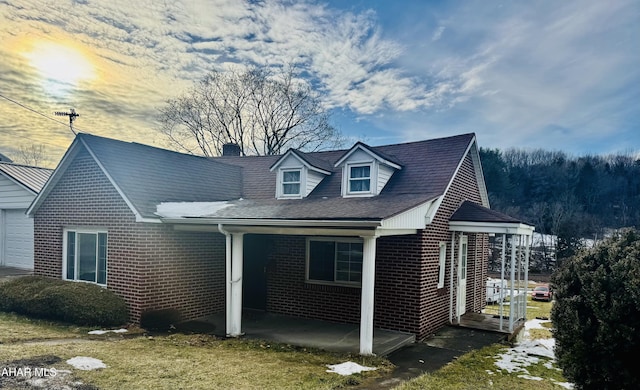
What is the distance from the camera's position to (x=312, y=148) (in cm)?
3419

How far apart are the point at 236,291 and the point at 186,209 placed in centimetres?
264

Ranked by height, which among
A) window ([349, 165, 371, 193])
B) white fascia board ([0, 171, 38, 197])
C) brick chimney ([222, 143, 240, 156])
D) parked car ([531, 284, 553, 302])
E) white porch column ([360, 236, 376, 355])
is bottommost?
parked car ([531, 284, 553, 302])

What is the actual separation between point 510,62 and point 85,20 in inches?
568

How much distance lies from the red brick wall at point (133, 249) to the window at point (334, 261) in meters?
2.70

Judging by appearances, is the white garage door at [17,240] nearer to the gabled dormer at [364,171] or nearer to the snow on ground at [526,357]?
the gabled dormer at [364,171]

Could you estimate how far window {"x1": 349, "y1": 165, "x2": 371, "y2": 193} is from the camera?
1131 centimetres

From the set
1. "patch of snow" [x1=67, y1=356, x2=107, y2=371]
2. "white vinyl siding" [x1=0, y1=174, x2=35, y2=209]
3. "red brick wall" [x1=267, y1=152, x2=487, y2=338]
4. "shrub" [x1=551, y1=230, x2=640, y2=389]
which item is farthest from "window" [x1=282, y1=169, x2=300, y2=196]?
"white vinyl siding" [x1=0, y1=174, x2=35, y2=209]

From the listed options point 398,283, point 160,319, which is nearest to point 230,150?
point 160,319

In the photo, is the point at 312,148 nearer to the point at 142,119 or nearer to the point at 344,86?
the point at 344,86

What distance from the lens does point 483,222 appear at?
35.1 feet

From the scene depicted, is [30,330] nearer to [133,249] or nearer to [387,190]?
[133,249]

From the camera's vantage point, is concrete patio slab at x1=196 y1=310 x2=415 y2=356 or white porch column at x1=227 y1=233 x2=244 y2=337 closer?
concrete patio slab at x1=196 y1=310 x2=415 y2=356

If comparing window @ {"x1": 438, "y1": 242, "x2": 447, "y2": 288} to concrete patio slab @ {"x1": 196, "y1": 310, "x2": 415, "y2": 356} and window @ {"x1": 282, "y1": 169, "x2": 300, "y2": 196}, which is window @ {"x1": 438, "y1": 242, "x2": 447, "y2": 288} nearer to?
concrete patio slab @ {"x1": 196, "y1": 310, "x2": 415, "y2": 356}

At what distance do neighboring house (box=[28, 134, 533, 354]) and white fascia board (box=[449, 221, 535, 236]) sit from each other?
28mm
